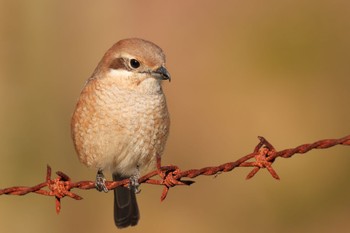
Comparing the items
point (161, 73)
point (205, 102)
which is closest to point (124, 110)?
point (161, 73)

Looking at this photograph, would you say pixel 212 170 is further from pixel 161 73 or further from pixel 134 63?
pixel 134 63

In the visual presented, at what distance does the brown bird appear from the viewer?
5.84 metres

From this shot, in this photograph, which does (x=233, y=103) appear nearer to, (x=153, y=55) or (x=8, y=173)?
(x=8, y=173)

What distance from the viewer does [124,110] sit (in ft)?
19.1

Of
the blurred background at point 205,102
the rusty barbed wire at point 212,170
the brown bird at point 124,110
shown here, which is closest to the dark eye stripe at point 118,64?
the brown bird at point 124,110

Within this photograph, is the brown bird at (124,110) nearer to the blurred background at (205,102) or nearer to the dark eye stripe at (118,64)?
the dark eye stripe at (118,64)

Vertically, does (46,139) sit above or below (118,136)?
above

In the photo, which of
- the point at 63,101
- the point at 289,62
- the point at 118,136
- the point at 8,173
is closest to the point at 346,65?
the point at 289,62

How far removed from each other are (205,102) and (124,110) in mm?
4487

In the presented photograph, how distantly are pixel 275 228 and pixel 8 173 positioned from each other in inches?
116

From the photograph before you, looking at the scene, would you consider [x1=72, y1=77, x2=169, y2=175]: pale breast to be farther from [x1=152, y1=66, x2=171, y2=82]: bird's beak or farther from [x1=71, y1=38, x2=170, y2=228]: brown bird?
[x1=152, y1=66, x2=171, y2=82]: bird's beak

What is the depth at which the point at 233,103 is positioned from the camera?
1025 centimetres

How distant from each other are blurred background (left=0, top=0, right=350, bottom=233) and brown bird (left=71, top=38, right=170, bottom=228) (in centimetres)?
275

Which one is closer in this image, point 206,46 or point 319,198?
point 319,198
